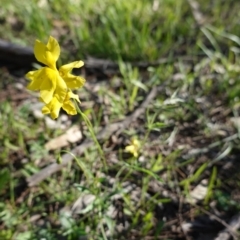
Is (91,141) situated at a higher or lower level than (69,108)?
higher

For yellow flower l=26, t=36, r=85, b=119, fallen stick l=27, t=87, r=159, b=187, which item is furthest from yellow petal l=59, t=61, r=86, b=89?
fallen stick l=27, t=87, r=159, b=187

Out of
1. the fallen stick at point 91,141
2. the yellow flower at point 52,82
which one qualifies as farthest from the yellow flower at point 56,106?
the fallen stick at point 91,141

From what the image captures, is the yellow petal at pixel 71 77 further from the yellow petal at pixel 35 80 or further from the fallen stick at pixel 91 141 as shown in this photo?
the fallen stick at pixel 91 141

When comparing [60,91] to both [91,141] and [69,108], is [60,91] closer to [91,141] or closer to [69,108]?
[69,108]

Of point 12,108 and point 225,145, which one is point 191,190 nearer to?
point 225,145

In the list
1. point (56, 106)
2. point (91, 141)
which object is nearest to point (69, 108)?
point (56, 106)

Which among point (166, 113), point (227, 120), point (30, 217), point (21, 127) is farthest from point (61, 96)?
point (227, 120)

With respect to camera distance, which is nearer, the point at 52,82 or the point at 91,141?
the point at 52,82

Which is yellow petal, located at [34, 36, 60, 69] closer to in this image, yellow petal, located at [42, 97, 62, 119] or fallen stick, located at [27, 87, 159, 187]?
yellow petal, located at [42, 97, 62, 119]
